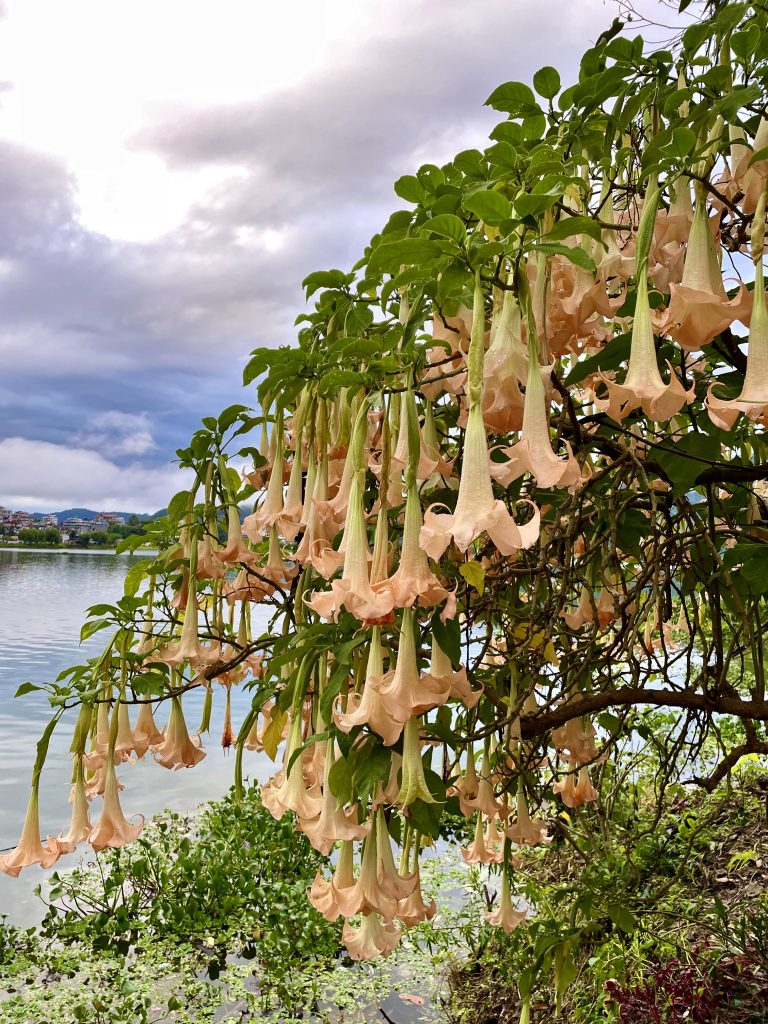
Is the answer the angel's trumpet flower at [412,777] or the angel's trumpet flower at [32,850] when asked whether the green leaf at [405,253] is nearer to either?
the angel's trumpet flower at [412,777]

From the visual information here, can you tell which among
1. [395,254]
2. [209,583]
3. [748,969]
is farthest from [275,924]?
[395,254]

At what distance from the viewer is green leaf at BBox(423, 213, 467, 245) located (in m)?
0.72

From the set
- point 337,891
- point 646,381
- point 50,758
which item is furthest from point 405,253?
point 50,758

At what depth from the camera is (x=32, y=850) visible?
1.42 m

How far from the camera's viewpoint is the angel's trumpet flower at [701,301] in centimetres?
71

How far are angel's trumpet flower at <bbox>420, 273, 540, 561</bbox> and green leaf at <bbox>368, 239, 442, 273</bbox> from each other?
2.8 inches

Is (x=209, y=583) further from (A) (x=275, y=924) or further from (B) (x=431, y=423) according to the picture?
(A) (x=275, y=924)

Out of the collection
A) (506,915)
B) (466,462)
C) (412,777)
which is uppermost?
(466,462)

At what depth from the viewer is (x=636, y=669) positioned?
1546 mm

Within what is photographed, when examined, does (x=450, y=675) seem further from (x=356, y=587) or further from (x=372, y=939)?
(x=372, y=939)

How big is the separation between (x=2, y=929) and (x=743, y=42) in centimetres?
435

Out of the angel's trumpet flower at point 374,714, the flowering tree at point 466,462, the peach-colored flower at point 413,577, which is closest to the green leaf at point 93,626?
the flowering tree at point 466,462

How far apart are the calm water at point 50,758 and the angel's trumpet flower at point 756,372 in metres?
1.71

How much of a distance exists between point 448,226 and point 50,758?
759 centimetres
